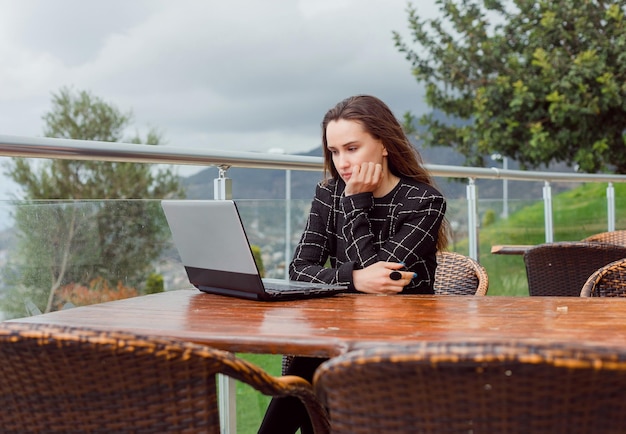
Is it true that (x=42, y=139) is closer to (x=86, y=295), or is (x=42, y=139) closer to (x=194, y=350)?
(x=86, y=295)

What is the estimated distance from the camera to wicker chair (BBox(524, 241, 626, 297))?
11.0 feet

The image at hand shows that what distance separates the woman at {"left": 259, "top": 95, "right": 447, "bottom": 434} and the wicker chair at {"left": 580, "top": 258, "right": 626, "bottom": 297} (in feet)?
1.61

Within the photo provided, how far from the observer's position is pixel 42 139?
2.30 metres

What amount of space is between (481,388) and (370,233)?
1726mm

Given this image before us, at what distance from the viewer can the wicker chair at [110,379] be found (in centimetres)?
108

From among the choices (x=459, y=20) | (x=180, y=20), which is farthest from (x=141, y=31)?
(x=459, y=20)

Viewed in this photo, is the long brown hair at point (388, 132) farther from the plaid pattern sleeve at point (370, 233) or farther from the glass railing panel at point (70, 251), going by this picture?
the glass railing panel at point (70, 251)

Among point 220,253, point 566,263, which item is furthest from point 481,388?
point 566,263

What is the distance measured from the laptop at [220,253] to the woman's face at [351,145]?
61 cm

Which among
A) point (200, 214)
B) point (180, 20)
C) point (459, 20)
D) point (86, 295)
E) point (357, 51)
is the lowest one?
point (86, 295)

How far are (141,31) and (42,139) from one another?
41.3 m

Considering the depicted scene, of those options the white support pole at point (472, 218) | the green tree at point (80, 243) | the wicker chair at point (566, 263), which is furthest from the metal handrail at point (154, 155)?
the wicker chair at point (566, 263)

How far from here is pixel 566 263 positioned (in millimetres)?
3424

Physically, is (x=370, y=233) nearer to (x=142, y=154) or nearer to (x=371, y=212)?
(x=371, y=212)
